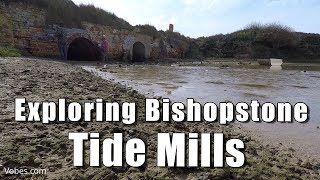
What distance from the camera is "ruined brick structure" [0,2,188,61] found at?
18859mm

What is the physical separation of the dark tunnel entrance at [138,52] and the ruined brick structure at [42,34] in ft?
6.72

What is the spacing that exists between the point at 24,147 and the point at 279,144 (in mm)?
2565

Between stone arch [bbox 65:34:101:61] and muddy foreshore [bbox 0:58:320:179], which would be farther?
stone arch [bbox 65:34:101:61]

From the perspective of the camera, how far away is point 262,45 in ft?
128

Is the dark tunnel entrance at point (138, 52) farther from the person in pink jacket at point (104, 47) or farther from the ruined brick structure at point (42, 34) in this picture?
A: the person in pink jacket at point (104, 47)

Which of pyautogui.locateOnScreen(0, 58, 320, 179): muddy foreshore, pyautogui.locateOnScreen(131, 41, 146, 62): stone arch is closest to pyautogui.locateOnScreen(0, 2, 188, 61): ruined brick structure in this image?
pyautogui.locateOnScreen(131, 41, 146, 62): stone arch

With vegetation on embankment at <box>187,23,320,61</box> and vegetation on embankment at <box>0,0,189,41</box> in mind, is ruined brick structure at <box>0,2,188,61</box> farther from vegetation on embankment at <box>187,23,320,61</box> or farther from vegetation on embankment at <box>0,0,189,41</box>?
vegetation on embankment at <box>187,23,320,61</box>

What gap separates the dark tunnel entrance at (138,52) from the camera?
29.8 metres

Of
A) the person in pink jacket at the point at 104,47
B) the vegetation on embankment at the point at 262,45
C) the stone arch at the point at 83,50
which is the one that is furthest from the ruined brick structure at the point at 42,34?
the vegetation on embankment at the point at 262,45

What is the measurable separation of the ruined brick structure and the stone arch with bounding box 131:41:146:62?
1984 mm

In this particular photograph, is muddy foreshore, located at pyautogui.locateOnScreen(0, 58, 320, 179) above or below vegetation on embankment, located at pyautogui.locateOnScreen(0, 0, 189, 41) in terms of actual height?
below

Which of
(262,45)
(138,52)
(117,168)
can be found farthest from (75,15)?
(262,45)

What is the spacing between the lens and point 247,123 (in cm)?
450

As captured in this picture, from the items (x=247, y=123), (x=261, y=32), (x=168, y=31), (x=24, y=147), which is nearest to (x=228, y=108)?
(x=247, y=123)
